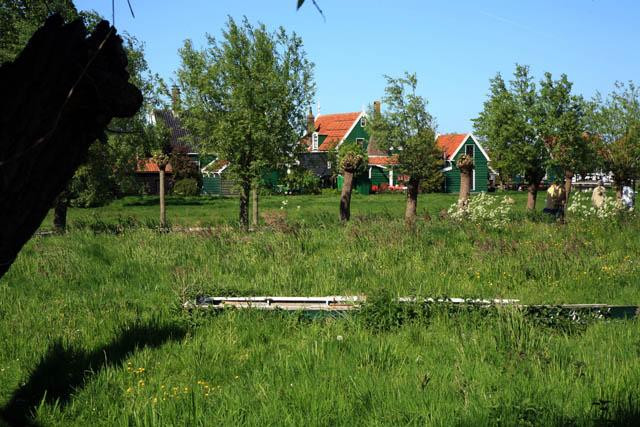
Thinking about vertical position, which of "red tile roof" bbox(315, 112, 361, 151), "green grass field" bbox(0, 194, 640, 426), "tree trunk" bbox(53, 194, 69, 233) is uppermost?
"red tile roof" bbox(315, 112, 361, 151)

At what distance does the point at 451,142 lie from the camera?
6762 cm

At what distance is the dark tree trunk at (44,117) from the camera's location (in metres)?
2.37

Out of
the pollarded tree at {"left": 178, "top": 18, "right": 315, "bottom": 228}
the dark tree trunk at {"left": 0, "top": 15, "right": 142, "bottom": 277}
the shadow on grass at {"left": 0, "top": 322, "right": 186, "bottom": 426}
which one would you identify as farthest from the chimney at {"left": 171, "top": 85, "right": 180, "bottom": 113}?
the dark tree trunk at {"left": 0, "top": 15, "right": 142, "bottom": 277}

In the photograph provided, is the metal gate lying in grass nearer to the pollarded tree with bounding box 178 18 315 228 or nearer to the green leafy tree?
the pollarded tree with bounding box 178 18 315 228

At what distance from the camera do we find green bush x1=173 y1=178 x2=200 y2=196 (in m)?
49.2

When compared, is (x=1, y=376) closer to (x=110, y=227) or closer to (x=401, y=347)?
(x=401, y=347)

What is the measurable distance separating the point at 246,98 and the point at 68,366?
15546 mm

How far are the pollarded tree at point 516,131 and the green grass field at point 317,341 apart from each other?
53.3ft

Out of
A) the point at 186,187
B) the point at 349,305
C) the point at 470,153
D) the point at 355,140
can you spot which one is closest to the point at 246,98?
the point at 349,305

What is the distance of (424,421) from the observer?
4320 millimetres

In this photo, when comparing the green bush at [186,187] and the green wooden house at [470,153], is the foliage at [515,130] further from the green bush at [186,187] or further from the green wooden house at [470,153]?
the green wooden house at [470,153]

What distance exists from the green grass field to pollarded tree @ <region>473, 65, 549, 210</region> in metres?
16.2

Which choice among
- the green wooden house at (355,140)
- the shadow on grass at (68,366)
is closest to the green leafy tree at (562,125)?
the shadow on grass at (68,366)

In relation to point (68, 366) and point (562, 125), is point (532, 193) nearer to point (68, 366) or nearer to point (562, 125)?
point (562, 125)
